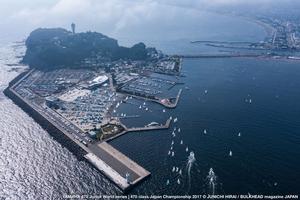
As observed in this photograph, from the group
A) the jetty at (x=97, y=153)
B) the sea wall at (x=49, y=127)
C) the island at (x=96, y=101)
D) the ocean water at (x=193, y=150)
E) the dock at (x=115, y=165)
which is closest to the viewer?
the ocean water at (x=193, y=150)

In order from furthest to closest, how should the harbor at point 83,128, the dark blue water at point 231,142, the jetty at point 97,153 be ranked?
1. the harbor at point 83,128
2. the jetty at point 97,153
3. the dark blue water at point 231,142

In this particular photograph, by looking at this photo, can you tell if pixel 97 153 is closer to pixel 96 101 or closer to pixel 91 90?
pixel 96 101

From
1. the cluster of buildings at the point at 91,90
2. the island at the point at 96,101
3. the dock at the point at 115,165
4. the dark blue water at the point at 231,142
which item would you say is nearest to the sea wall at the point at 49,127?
the island at the point at 96,101

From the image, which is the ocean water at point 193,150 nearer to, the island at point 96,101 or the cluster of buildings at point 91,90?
the island at point 96,101

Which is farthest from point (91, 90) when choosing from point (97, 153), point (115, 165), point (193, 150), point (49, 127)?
point (193, 150)

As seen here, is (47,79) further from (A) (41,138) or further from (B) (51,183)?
(B) (51,183)

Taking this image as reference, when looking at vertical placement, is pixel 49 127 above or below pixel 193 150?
above

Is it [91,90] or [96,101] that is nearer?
[96,101]

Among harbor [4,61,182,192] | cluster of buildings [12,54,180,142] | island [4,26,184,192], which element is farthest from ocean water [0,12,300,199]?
cluster of buildings [12,54,180,142]
